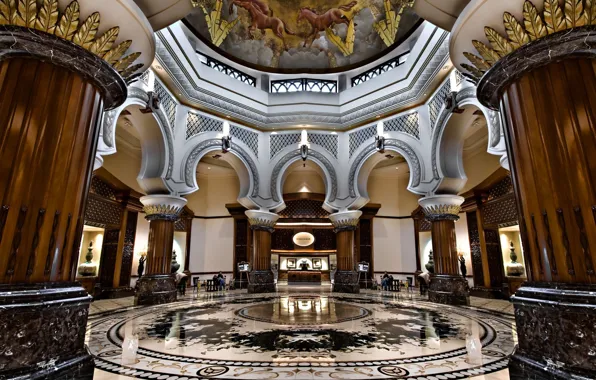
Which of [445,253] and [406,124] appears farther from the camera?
[406,124]

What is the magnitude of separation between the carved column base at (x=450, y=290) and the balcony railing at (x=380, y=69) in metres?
6.91

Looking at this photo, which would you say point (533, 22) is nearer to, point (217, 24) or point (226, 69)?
point (217, 24)

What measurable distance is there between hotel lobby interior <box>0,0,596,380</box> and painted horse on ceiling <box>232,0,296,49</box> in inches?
2.6

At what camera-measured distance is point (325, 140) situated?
11.1 m

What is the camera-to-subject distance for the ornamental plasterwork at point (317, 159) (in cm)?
1062

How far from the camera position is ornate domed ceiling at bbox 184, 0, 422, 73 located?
9836 millimetres

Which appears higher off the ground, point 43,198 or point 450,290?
point 43,198

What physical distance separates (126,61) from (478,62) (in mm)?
2969

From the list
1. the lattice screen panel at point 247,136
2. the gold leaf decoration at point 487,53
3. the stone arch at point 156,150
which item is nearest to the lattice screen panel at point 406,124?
the lattice screen panel at point 247,136

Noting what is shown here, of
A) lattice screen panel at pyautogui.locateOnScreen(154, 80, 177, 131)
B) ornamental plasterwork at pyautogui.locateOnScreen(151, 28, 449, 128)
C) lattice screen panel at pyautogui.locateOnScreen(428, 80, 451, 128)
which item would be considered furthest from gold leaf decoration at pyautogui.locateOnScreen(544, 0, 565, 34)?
lattice screen panel at pyautogui.locateOnScreen(154, 80, 177, 131)

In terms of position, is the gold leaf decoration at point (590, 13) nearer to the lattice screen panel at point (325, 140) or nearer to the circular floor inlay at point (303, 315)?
the circular floor inlay at point (303, 315)

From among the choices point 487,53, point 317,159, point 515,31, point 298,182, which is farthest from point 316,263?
point 515,31

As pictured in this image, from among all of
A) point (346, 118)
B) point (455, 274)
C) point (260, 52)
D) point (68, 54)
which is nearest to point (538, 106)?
point (68, 54)

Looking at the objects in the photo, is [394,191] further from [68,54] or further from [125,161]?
[68,54]
